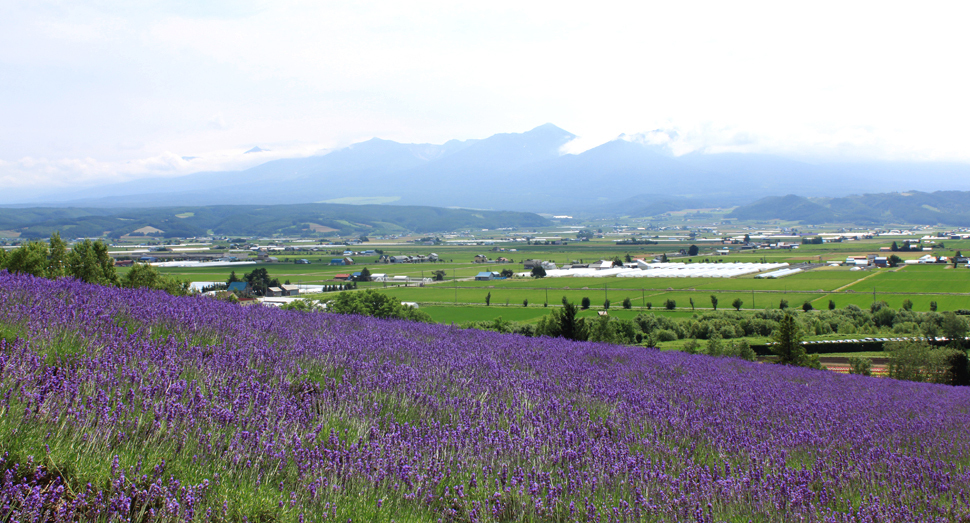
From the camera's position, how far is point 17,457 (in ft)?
9.51

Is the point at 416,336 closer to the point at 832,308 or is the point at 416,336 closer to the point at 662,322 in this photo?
the point at 662,322

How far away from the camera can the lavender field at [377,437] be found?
3.17 metres

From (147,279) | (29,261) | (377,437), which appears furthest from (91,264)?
(377,437)

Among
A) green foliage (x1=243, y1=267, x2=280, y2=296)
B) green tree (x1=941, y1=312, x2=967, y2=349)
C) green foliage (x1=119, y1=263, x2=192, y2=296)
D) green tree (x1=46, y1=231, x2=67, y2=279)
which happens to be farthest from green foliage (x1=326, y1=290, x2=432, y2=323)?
green tree (x1=941, y1=312, x2=967, y2=349)

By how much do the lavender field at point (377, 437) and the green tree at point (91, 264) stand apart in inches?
618

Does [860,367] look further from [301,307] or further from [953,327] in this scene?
[301,307]

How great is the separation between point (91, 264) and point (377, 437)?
22.2 metres

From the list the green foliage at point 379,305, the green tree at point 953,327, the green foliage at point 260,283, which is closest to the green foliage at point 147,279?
the green foliage at point 379,305

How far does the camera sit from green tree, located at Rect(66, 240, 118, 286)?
68.1 feet

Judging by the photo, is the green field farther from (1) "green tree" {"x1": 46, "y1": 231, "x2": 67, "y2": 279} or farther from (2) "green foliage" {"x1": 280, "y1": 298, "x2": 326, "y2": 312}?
(1) "green tree" {"x1": 46, "y1": 231, "x2": 67, "y2": 279}

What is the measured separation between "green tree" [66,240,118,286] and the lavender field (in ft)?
51.5

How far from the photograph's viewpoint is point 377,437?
4.20 metres

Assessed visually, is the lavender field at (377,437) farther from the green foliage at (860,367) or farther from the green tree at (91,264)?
the green foliage at (860,367)

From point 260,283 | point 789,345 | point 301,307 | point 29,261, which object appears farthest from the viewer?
point 260,283
